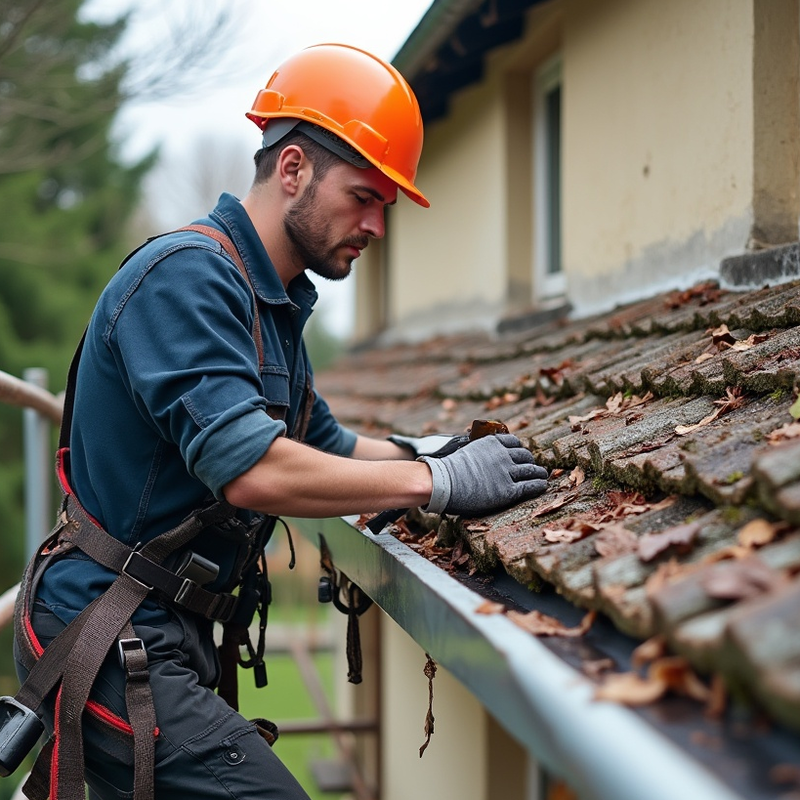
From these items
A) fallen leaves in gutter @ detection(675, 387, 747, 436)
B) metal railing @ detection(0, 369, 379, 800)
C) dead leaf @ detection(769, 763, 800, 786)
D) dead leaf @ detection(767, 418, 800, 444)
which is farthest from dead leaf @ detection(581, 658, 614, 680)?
metal railing @ detection(0, 369, 379, 800)

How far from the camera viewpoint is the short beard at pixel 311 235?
2.56 metres

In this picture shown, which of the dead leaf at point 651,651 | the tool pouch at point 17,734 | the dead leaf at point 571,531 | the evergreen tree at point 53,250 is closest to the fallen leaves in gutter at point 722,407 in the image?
the dead leaf at point 571,531

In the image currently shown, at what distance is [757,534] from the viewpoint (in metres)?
1.40

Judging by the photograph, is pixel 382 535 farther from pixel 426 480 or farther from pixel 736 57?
pixel 736 57

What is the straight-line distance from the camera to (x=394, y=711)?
6.45 m

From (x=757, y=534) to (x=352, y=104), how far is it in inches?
68.2

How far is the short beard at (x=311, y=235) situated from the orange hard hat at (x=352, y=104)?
0.59 feet

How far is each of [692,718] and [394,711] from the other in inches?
220

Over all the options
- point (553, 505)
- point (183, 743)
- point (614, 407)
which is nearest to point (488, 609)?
point (553, 505)

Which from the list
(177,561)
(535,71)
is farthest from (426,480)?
(535,71)

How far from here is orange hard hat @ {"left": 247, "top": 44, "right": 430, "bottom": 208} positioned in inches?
103

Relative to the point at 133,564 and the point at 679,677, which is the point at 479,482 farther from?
the point at 679,677

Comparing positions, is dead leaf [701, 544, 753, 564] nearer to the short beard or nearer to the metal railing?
the short beard

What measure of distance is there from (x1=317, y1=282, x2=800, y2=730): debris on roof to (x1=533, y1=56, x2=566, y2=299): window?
80.6 inches
